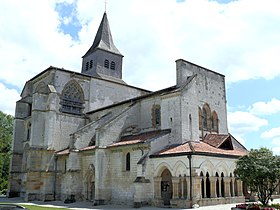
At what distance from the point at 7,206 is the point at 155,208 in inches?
406

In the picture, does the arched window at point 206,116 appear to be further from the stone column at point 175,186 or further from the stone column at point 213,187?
the stone column at point 175,186

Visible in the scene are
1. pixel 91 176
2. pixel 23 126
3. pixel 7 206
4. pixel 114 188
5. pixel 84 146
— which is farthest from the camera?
pixel 23 126

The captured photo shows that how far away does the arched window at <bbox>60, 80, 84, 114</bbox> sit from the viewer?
3600 centimetres

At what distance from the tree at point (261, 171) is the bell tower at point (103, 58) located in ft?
87.8

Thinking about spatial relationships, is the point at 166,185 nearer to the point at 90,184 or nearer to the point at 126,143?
the point at 126,143

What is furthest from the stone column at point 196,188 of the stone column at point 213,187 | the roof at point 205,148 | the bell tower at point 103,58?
the bell tower at point 103,58

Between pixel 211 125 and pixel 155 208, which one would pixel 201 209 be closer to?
pixel 155 208

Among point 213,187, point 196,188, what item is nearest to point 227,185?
point 213,187

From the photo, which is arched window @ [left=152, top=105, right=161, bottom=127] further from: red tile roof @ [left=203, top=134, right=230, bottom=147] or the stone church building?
red tile roof @ [left=203, top=134, right=230, bottom=147]

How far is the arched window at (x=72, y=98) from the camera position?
36.0 metres

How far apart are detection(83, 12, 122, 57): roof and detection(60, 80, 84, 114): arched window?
8.71 m

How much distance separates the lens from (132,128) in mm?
29484

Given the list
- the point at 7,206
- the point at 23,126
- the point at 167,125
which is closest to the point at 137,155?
the point at 167,125

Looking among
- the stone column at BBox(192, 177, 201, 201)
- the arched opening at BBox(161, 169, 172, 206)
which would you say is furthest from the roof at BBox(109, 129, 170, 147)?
the stone column at BBox(192, 177, 201, 201)
